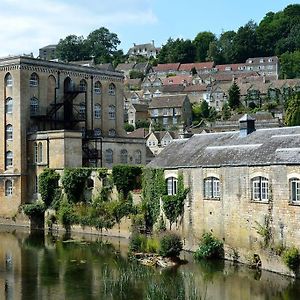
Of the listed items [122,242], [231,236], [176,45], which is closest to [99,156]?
[122,242]

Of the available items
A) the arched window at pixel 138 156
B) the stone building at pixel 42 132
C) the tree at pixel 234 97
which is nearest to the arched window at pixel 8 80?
the stone building at pixel 42 132

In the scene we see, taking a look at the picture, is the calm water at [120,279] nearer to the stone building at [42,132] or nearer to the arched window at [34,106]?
the stone building at [42,132]

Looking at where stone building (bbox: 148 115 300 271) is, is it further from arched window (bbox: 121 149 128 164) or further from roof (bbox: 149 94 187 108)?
roof (bbox: 149 94 187 108)

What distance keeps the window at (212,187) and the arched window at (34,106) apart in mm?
24926

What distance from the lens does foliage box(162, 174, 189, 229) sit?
116 feet

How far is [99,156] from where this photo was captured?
54062mm

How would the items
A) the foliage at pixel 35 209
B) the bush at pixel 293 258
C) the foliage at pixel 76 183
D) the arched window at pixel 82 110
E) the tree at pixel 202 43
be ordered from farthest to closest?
1. the tree at pixel 202 43
2. the arched window at pixel 82 110
3. the foliage at pixel 35 209
4. the foliage at pixel 76 183
5. the bush at pixel 293 258

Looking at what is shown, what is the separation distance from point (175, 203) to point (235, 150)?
468 cm

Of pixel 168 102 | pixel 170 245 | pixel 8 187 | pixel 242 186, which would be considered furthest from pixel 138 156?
pixel 168 102

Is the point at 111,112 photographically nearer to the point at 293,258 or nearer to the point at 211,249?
the point at 211,249

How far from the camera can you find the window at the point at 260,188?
29516mm

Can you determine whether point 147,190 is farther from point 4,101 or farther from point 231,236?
point 4,101

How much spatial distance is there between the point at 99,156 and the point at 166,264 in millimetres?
24245

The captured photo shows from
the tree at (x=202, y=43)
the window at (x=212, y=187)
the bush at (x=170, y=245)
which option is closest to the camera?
the bush at (x=170, y=245)
